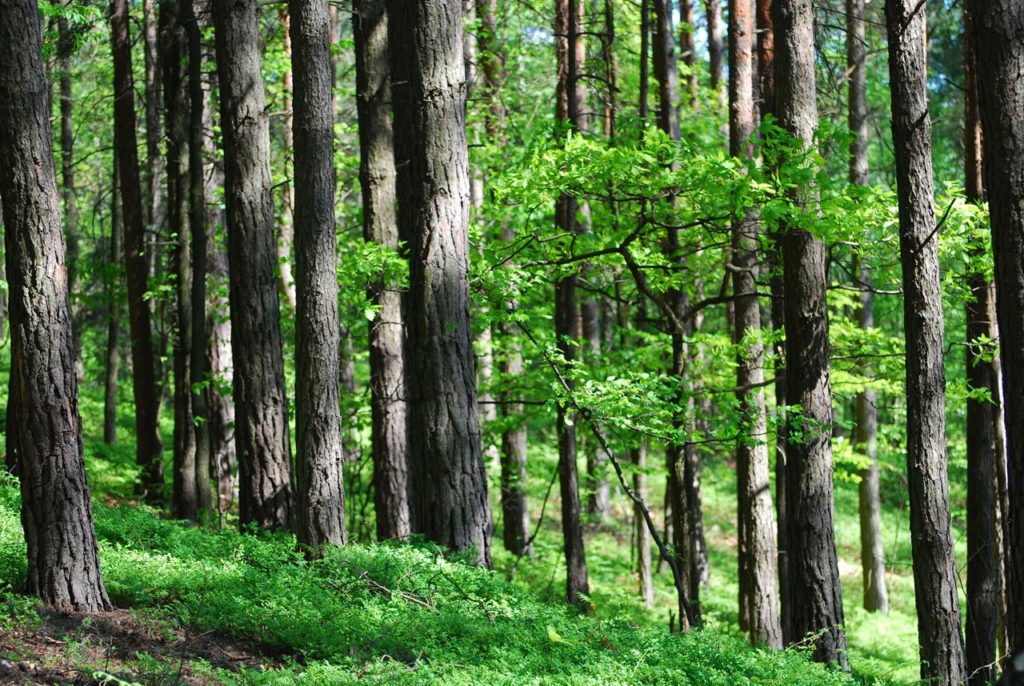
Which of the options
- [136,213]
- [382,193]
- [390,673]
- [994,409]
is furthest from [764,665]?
[136,213]

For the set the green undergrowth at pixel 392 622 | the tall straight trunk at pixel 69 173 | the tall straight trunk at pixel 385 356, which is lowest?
the green undergrowth at pixel 392 622

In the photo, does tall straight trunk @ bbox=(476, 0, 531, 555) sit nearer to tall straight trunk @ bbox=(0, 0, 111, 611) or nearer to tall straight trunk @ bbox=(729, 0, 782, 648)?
tall straight trunk @ bbox=(729, 0, 782, 648)

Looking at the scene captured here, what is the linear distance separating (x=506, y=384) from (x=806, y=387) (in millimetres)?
5140

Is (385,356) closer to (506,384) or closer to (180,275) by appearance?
(506,384)

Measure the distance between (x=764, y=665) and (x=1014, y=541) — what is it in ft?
7.98

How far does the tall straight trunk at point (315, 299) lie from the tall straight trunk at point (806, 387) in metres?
4.39

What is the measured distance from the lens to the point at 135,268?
47.4ft

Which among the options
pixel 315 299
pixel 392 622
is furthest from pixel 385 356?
pixel 392 622

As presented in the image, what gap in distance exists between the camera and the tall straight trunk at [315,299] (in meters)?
8.55

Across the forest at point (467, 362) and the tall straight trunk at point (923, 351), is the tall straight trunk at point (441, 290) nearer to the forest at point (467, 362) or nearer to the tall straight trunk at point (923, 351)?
the forest at point (467, 362)

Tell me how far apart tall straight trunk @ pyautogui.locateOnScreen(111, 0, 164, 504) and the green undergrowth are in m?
6.75

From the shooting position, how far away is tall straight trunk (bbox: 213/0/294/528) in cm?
959

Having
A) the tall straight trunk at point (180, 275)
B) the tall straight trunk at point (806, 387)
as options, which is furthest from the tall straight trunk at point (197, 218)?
the tall straight trunk at point (806, 387)

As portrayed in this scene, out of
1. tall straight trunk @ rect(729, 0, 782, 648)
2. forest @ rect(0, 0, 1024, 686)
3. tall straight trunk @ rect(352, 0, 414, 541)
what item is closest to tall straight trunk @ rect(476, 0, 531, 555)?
forest @ rect(0, 0, 1024, 686)
